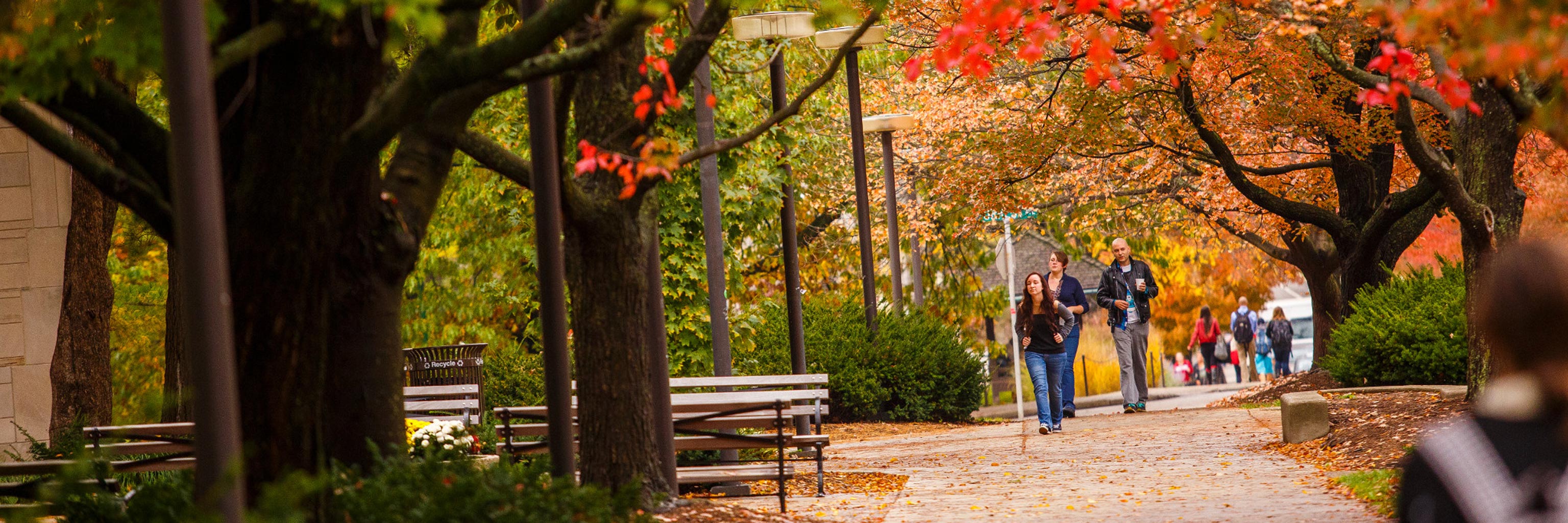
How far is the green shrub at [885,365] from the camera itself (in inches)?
687

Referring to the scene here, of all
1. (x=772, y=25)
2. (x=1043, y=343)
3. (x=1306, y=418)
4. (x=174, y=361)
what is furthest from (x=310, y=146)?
(x=174, y=361)

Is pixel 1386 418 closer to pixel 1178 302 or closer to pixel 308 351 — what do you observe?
pixel 308 351

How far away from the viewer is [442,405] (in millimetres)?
11570

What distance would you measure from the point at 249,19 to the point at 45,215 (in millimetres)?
9381

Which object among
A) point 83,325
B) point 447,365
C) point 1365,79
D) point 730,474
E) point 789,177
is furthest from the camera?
point 789,177

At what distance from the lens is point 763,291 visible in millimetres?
27719

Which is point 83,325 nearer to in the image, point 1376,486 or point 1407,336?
point 1376,486

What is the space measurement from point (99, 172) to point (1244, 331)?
32.2 metres

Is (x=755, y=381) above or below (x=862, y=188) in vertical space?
below

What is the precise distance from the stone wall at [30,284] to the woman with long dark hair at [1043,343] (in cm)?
928

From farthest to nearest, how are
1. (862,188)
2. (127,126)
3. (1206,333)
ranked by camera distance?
1. (1206,333)
2. (862,188)
3. (127,126)

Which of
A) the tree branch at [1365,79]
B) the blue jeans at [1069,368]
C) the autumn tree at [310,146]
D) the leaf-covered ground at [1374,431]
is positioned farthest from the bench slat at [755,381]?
the blue jeans at [1069,368]

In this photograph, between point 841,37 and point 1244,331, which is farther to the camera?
point 1244,331

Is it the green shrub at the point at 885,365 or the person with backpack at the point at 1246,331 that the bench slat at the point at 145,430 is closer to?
the green shrub at the point at 885,365
